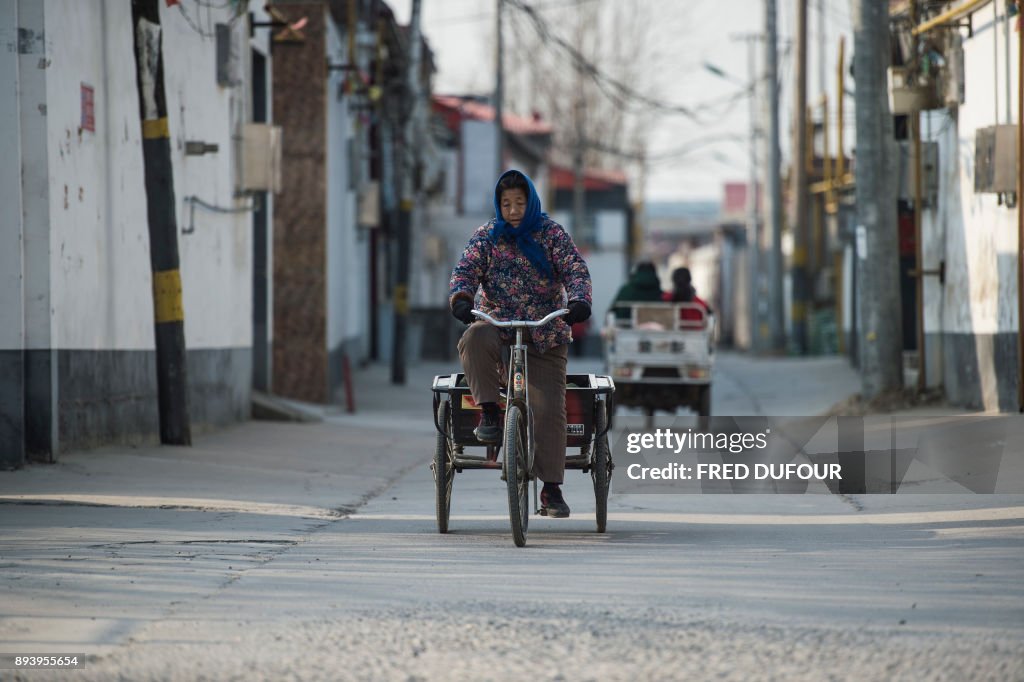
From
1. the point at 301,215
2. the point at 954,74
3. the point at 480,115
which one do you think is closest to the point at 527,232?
the point at 954,74

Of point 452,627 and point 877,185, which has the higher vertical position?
point 877,185

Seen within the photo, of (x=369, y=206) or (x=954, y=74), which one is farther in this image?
(x=369, y=206)

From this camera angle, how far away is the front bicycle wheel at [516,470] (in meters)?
8.17

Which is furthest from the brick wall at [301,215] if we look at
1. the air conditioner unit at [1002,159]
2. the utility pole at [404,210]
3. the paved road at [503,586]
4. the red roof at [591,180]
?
the red roof at [591,180]

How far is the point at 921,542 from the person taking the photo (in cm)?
840

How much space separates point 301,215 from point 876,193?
808cm

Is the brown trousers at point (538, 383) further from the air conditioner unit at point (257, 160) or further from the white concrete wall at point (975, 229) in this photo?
the air conditioner unit at point (257, 160)

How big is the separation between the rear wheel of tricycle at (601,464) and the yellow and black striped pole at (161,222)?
5.98m

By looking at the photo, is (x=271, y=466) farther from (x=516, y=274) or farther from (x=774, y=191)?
(x=774, y=191)

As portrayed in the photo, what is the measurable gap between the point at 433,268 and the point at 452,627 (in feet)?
152

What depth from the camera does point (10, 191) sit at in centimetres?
1158

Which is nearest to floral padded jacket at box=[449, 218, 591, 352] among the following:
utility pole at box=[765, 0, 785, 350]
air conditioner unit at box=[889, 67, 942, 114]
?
air conditioner unit at box=[889, 67, 942, 114]

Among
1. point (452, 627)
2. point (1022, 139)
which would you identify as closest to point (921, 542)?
point (452, 627)

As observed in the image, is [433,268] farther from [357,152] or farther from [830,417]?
[830,417]
